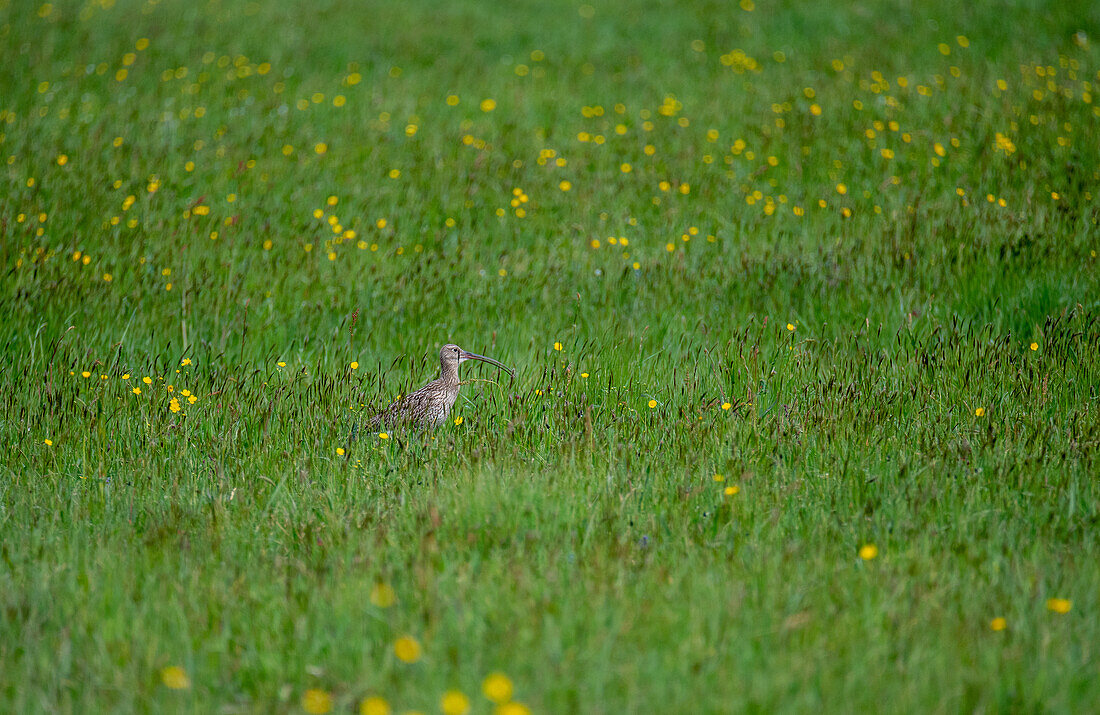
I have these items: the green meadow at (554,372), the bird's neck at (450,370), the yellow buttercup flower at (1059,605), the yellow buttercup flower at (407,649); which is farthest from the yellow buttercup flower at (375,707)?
the bird's neck at (450,370)

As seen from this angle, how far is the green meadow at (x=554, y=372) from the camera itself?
255 cm

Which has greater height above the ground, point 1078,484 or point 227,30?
point 227,30

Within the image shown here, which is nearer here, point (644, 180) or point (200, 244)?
point (200, 244)

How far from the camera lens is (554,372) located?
4.75m

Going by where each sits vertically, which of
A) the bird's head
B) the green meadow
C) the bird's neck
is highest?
the green meadow

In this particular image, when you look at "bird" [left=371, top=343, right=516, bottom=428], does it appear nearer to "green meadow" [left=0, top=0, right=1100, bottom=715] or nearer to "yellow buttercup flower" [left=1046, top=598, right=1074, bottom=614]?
"green meadow" [left=0, top=0, right=1100, bottom=715]

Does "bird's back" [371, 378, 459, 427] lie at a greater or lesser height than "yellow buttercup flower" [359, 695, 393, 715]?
lesser

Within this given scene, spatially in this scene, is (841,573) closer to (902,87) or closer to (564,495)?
(564,495)

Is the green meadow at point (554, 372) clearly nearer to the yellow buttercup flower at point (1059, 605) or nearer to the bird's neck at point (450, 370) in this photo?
the yellow buttercup flower at point (1059, 605)

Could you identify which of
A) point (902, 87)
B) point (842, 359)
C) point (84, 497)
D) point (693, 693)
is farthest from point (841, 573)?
point (902, 87)

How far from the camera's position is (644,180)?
24.7ft

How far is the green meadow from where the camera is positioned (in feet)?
8.38

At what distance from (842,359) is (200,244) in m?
4.85

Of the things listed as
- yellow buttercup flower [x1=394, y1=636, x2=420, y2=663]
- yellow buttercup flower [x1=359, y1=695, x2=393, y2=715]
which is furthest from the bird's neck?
yellow buttercup flower [x1=359, y1=695, x2=393, y2=715]
